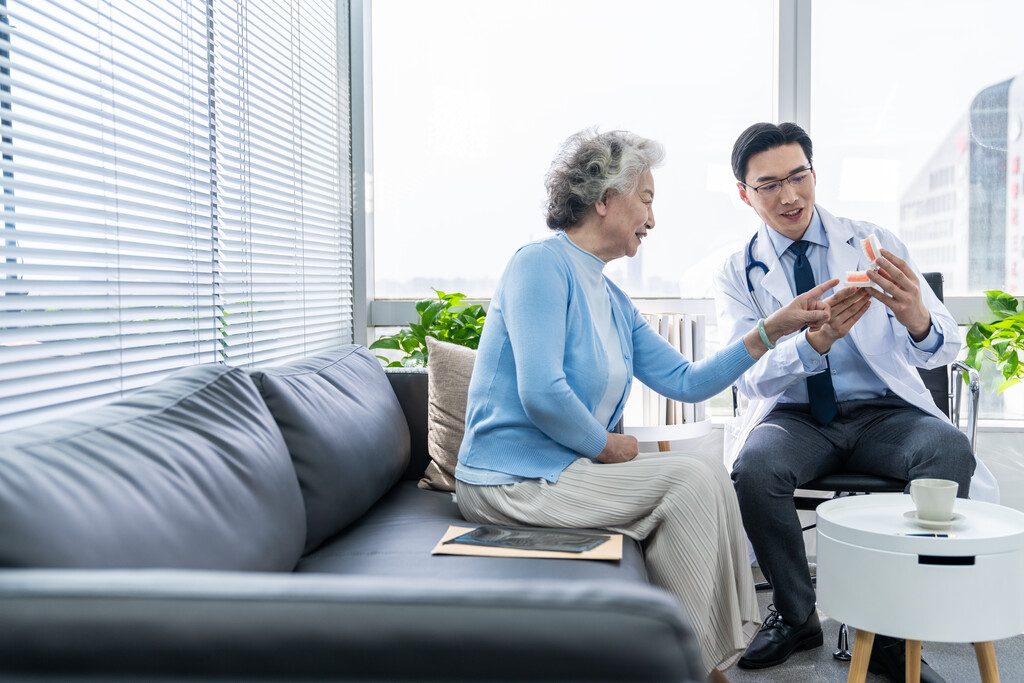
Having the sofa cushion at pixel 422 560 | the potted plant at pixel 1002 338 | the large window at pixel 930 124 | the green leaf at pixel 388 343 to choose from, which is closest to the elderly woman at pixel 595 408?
the sofa cushion at pixel 422 560

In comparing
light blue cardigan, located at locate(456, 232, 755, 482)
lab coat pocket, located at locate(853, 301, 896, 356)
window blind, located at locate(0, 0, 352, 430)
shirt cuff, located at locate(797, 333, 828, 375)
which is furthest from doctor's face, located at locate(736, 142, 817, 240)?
window blind, located at locate(0, 0, 352, 430)

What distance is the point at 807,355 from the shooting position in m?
2.35

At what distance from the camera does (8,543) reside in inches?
32.5

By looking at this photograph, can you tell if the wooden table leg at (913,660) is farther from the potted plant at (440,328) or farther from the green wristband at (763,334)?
the potted plant at (440,328)

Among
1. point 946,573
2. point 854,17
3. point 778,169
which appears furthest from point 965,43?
point 946,573

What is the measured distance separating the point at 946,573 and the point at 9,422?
178 centimetres

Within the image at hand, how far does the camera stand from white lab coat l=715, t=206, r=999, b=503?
7.95ft

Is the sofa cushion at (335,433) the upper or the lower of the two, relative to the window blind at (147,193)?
lower

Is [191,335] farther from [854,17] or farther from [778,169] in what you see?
[854,17]

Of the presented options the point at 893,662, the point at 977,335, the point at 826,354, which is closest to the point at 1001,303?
the point at 977,335

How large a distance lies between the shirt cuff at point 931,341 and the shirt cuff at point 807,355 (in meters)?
0.32

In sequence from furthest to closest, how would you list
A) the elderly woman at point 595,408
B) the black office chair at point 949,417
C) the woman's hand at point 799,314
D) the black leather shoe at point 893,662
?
1. the black office chair at point 949,417
2. the woman's hand at point 799,314
3. the black leather shoe at point 893,662
4. the elderly woman at point 595,408

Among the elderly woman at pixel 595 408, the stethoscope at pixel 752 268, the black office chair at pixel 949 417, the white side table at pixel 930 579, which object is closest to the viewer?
the white side table at pixel 930 579

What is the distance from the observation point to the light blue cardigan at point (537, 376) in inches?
71.3
